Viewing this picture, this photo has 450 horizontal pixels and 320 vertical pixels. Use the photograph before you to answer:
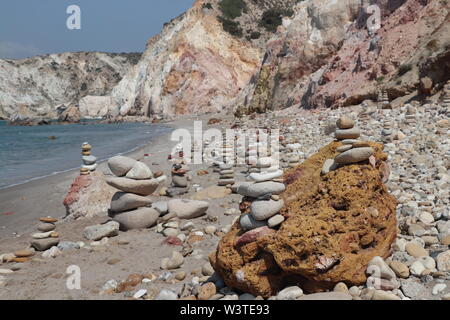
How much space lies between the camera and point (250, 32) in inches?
1970

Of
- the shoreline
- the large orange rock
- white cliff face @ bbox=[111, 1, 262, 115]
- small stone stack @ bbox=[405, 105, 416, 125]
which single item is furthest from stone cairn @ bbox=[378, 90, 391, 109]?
white cliff face @ bbox=[111, 1, 262, 115]

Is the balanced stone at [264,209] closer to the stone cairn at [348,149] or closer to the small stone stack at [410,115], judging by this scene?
the stone cairn at [348,149]

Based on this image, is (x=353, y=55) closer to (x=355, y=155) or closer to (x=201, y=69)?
(x=355, y=155)

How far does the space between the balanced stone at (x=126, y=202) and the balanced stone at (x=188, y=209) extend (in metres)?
0.58

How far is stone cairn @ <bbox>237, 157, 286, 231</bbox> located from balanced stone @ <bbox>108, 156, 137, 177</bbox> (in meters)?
3.20

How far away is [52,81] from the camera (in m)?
102

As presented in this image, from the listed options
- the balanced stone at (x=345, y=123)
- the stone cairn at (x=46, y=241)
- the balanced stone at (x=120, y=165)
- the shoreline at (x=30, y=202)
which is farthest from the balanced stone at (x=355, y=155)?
the shoreline at (x=30, y=202)

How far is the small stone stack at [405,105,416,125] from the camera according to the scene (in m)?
9.47

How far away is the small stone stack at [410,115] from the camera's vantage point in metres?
9.47

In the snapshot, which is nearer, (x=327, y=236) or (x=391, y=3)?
(x=327, y=236)

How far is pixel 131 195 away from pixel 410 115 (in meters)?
8.12
